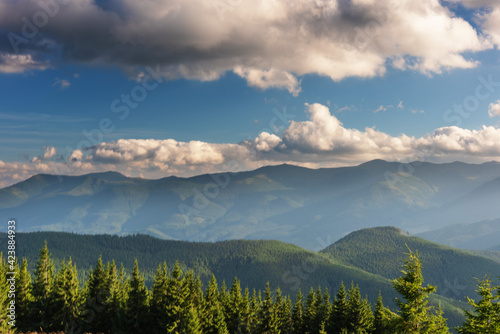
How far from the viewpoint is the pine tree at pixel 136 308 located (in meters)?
58.2

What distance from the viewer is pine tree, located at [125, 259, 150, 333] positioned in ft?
191

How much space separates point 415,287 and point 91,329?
5352cm

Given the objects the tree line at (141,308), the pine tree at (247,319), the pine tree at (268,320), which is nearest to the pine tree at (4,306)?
the tree line at (141,308)

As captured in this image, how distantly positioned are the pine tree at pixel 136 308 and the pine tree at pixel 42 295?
43.6ft

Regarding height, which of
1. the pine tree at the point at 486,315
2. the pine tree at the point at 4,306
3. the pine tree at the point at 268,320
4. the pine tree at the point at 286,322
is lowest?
the pine tree at the point at 286,322

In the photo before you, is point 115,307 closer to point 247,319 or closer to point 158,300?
point 158,300

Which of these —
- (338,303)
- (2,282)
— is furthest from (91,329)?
(338,303)

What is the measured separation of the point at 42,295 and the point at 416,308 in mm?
59564

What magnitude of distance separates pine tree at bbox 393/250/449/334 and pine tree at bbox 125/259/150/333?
1709 inches

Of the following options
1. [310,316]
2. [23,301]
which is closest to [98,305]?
[23,301]

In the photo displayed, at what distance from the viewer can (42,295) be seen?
61000 mm

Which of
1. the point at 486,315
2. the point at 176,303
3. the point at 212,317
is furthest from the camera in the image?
the point at 212,317

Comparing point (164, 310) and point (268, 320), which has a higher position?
point (164, 310)

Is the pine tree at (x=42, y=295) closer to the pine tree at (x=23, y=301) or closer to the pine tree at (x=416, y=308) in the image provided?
the pine tree at (x=23, y=301)
